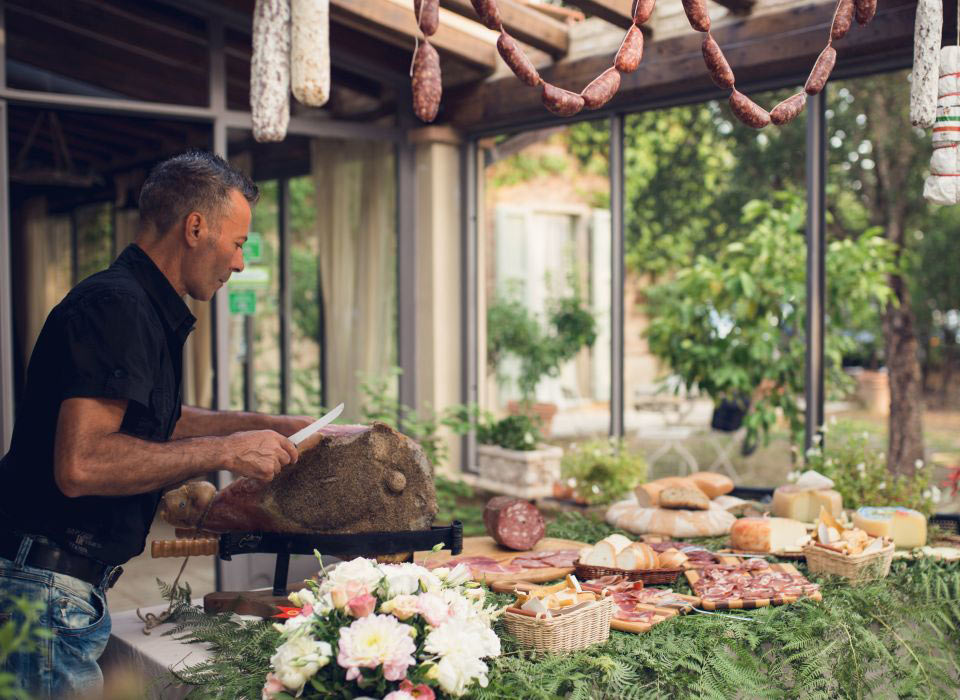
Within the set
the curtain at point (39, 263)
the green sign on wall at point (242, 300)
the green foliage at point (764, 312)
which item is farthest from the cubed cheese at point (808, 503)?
the curtain at point (39, 263)

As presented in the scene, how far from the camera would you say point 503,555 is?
11.3ft

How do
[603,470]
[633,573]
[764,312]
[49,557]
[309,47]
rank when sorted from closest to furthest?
[49,557] → [309,47] → [633,573] → [603,470] → [764,312]

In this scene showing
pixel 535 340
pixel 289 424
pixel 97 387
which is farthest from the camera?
pixel 535 340

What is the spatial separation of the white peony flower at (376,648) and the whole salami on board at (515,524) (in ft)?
5.23

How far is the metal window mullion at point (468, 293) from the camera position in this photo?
6.85 m

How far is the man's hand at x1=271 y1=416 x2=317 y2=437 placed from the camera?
2775mm

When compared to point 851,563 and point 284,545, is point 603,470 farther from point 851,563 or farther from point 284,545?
point 284,545

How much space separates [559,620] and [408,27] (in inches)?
162

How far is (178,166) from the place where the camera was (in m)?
2.23

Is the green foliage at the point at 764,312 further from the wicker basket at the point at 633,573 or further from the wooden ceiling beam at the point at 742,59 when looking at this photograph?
the wicker basket at the point at 633,573

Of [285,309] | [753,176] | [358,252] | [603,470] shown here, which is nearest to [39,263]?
[285,309]

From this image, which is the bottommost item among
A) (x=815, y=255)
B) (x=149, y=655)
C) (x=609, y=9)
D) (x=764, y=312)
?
(x=149, y=655)

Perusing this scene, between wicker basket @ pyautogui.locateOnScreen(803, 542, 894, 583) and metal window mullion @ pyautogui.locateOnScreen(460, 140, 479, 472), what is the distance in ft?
12.0

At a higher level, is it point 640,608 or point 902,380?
point 902,380
